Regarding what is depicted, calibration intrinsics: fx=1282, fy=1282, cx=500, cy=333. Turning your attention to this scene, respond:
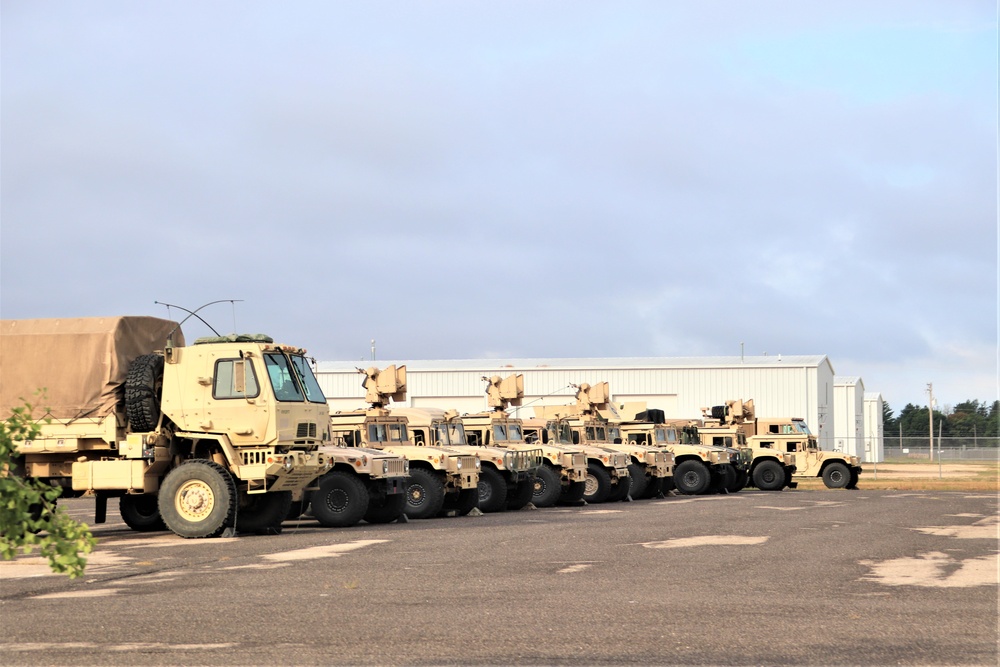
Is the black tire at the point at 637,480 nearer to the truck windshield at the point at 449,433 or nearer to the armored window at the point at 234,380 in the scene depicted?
the truck windshield at the point at 449,433

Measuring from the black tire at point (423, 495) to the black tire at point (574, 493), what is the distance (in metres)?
5.71

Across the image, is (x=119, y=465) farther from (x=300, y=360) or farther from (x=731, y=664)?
(x=731, y=664)

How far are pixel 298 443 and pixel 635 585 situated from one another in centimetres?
795

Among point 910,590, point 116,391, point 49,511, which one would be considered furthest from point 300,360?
point 49,511

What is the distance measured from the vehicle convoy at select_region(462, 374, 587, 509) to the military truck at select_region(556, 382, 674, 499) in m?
2.92

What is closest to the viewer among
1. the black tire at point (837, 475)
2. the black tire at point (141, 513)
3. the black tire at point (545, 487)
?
the black tire at point (141, 513)

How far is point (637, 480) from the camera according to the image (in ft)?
105

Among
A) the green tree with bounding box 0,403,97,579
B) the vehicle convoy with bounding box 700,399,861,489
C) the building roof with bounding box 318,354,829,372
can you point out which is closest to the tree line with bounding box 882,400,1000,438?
the building roof with bounding box 318,354,829,372

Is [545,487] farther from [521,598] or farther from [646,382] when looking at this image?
[646,382]

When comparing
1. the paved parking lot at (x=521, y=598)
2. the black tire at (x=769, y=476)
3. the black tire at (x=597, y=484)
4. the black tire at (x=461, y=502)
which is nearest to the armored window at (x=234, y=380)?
the paved parking lot at (x=521, y=598)

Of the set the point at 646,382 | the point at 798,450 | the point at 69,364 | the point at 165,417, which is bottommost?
the point at 798,450

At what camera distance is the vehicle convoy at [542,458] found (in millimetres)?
27484

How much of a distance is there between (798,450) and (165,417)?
26.6m

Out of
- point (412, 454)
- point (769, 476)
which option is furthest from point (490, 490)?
point (769, 476)
